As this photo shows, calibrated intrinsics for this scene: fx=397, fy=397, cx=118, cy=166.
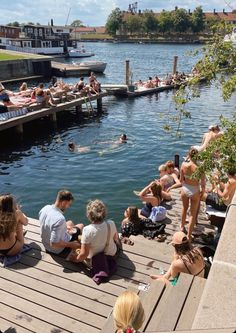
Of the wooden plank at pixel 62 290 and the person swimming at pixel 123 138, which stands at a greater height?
the wooden plank at pixel 62 290

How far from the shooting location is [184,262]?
5.84 meters

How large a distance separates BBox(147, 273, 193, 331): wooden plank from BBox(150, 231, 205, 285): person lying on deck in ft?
1.41

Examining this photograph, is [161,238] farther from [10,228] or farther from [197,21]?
[197,21]

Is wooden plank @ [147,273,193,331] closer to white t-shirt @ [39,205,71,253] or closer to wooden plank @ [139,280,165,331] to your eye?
wooden plank @ [139,280,165,331]

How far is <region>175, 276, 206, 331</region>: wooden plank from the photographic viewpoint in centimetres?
439

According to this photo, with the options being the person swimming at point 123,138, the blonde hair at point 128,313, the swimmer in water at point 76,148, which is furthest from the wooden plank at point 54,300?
the person swimming at point 123,138

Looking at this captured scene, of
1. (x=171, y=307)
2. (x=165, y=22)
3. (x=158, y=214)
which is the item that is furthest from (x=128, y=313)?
(x=165, y=22)

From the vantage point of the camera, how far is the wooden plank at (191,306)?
14.4ft

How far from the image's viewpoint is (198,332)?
237 cm

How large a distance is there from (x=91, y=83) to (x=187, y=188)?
2199 cm

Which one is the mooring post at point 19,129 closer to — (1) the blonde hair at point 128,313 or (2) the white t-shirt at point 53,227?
(2) the white t-shirt at point 53,227

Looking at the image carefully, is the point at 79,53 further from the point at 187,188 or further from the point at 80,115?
the point at 187,188

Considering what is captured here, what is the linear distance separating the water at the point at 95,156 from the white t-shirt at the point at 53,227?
313 centimetres

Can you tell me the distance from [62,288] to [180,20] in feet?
496
